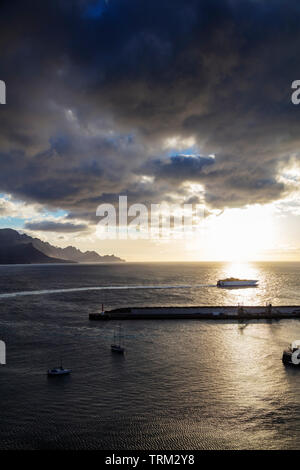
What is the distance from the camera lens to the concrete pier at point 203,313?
326ft

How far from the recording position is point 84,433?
3328cm

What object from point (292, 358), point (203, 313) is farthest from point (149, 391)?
point (203, 313)

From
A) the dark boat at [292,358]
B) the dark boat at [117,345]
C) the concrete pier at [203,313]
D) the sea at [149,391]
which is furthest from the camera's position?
the concrete pier at [203,313]

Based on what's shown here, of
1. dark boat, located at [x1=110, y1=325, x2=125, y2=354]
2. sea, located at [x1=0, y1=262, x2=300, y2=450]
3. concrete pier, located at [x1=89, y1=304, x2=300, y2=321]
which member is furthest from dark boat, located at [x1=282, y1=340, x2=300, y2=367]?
concrete pier, located at [x1=89, y1=304, x2=300, y2=321]

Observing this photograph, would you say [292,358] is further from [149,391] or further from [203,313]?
[203,313]

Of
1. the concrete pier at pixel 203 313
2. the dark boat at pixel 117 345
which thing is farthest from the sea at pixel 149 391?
the concrete pier at pixel 203 313

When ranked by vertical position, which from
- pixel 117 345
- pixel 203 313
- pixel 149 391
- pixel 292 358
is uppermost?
pixel 292 358

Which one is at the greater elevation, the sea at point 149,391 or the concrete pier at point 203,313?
the sea at point 149,391

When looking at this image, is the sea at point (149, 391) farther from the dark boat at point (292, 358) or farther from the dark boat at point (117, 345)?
the dark boat at point (292, 358)

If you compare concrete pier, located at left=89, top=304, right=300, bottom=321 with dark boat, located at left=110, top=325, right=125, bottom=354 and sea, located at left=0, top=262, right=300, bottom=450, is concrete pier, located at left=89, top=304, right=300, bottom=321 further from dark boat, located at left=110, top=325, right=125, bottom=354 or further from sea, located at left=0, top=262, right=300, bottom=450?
sea, located at left=0, top=262, right=300, bottom=450

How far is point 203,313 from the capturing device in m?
106

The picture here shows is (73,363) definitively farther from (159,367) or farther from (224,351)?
(224,351)

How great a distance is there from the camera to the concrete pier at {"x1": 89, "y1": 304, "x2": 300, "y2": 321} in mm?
99375
